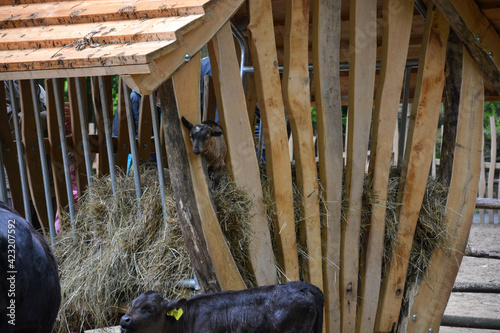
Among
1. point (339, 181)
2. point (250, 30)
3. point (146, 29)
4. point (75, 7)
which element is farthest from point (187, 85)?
point (339, 181)

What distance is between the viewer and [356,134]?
4008 mm

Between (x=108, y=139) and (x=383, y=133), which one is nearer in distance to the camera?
(x=108, y=139)

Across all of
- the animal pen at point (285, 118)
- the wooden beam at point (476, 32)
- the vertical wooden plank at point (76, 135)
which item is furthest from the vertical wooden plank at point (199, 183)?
the wooden beam at point (476, 32)

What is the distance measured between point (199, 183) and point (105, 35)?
2.93 feet

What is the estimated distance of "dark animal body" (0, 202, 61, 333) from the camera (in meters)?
2.18

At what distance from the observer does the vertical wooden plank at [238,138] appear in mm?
3332

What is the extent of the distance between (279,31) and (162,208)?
244 cm

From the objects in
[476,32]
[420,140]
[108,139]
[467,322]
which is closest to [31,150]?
[108,139]

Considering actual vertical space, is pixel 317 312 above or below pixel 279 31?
below

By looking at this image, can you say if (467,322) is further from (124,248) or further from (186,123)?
(186,123)

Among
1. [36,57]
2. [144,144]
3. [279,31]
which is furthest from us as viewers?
[279,31]

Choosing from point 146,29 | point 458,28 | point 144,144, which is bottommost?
point 144,144

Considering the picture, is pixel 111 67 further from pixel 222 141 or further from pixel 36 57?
pixel 222 141

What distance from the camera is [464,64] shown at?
14.3ft
